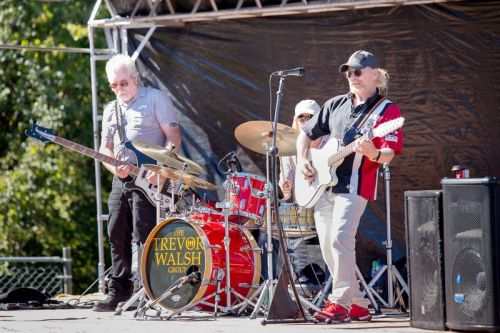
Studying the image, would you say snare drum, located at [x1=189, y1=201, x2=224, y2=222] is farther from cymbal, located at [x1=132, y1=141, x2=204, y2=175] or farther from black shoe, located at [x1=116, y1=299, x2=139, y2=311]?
black shoe, located at [x1=116, y1=299, x2=139, y2=311]

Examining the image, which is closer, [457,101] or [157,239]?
[157,239]

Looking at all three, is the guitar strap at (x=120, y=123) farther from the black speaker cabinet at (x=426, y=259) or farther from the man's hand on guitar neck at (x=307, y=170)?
the black speaker cabinet at (x=426, y=259)

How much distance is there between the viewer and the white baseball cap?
9.41m

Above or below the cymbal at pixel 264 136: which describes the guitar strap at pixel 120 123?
above

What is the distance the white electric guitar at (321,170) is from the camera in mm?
7950

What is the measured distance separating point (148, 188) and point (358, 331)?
2.46 m

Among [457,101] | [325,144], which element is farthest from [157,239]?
[457,101]

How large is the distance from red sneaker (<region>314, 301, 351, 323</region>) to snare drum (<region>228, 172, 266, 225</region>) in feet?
4.27

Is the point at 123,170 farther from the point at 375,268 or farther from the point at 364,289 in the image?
the point at 375,268

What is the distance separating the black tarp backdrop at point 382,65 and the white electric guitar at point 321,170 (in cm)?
182

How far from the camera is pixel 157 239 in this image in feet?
29.4

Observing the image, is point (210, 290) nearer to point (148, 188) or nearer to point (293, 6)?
point (148, 188)

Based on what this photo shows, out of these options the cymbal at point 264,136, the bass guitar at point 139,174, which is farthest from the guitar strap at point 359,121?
the bass guitar at point 139,174

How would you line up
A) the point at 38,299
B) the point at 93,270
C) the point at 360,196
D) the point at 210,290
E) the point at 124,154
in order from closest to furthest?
1. the point at 360,196
2. the point at 210,290
3. the point at 124,154
4. the point at 38,299
5. the point at 93,270
